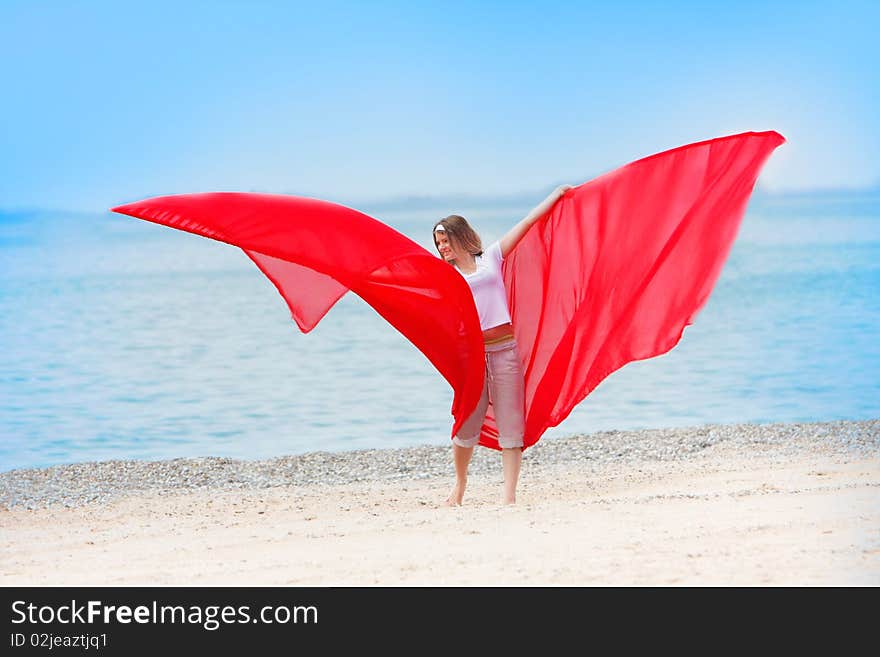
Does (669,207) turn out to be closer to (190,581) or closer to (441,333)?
(441,333)

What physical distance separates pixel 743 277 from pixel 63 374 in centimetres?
1899

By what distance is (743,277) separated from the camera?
94.9 ft

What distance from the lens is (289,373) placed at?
16109mm

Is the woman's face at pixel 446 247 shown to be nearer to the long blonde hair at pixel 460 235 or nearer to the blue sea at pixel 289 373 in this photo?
the long blonde hair at pixel 460 235

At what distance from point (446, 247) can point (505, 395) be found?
35.0 inches

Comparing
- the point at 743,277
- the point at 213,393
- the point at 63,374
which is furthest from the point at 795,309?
the point at 63,374

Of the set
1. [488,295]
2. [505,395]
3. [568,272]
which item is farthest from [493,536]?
[568,272]

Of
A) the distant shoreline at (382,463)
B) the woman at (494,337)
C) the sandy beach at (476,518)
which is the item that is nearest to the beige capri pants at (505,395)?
the woman at (494,337)

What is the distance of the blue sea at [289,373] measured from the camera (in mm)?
11531

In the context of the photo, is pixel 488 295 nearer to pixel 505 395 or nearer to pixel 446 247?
pixel 446 247

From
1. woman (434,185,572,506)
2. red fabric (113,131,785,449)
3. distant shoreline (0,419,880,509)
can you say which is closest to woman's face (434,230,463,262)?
woman (434,185,572,506)

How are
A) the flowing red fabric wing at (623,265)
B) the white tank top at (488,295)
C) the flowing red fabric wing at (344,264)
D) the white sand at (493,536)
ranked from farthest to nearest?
the flowing red fabric wing at (623,265)
the white tank top at (488,295)
the flowing red fabric wing at (344,264)
the white sand at (493,536)

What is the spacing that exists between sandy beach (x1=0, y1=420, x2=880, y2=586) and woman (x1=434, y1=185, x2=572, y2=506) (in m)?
0.38

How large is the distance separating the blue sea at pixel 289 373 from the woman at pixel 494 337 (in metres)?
4.51
